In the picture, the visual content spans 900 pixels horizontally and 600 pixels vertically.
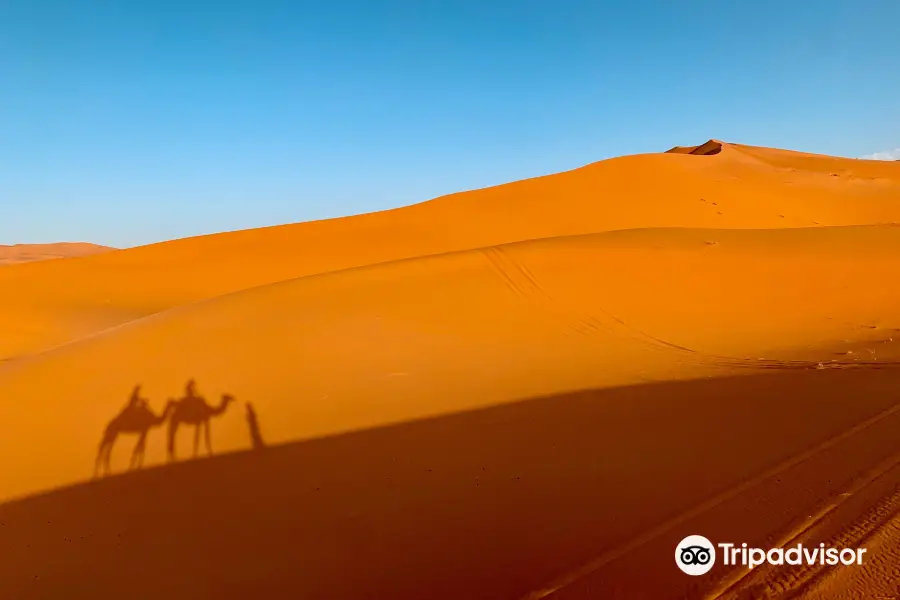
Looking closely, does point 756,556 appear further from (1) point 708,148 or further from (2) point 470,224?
(1) point 708,148

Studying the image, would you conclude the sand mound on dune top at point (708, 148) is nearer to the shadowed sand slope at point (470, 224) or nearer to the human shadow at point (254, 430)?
the shadowed sand slope at point (470, 224)

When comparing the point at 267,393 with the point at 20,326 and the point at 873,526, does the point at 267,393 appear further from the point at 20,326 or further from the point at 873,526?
→ the point at 20,326

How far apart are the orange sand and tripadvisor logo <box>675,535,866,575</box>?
128mm

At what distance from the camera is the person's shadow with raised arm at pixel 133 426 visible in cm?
577

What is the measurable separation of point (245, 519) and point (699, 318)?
8.00m

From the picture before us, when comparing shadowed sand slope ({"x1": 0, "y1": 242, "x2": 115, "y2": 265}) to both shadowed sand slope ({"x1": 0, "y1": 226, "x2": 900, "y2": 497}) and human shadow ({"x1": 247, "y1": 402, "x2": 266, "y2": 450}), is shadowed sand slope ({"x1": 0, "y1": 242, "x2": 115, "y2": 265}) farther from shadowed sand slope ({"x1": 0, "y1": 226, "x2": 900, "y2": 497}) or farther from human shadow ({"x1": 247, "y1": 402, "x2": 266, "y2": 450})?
human shadow ({"x1": 247, "y1": 402, "x2": 266, "y2": 450})

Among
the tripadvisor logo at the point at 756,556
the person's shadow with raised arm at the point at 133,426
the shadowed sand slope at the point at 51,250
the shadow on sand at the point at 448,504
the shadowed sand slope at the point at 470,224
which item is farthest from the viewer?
the shadowed sand slope at the point at 51,250

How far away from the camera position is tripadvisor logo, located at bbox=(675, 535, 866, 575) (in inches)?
114

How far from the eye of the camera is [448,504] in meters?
4.13

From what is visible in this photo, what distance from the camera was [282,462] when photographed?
5301mm

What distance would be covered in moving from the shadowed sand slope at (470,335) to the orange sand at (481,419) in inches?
1.9

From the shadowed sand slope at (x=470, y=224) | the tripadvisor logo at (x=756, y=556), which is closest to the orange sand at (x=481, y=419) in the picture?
the tripadvisor logo at (x=756, y=556)

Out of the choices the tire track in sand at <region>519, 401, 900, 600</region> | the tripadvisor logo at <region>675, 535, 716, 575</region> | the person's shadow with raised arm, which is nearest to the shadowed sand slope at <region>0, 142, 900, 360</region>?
the person's shadow with raised arm

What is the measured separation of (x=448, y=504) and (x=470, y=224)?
2069 centimetres
